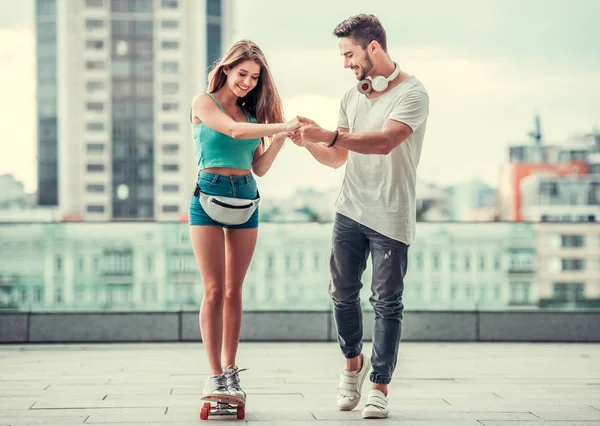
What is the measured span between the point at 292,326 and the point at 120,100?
282 ft

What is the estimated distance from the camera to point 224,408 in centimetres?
285

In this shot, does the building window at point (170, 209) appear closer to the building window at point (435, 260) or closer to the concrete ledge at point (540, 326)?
the building window at point (435, 260)

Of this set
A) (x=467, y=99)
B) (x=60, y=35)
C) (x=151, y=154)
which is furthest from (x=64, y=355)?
(x=60, y=35)

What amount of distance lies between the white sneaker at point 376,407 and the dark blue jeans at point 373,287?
0.06 m

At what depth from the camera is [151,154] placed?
8750 centimetres

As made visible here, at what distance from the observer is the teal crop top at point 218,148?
9.50ft

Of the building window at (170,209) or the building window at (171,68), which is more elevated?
the building window at (171,68)

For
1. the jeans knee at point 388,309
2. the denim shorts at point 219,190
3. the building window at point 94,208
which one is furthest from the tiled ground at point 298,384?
the building window at point 94,208

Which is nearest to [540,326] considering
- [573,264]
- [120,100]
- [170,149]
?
[573,264]

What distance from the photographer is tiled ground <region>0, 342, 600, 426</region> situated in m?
2.90

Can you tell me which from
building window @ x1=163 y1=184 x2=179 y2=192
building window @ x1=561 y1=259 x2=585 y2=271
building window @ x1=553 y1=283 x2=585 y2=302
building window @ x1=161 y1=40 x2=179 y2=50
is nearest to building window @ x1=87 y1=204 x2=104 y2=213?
building window @ x1=163 y1=184 x2=179 y2=192

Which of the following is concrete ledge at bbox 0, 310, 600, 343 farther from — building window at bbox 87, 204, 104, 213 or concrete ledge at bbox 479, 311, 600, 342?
building window at bbox 87, 204, 104, 213

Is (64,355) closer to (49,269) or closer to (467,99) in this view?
(49,269)

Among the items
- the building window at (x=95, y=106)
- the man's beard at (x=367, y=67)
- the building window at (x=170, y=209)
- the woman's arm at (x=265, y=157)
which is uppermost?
the building window at (x=95, y=106)
